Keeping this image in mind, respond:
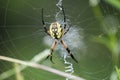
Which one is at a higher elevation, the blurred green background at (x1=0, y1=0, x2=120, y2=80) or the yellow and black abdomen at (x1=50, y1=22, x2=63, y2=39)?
the yellow and black abdomen at (x1=50, y1=22, x2=63, y2=39)

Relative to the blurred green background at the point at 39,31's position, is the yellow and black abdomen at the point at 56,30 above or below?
above

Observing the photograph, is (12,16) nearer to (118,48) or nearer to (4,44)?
(4,44)

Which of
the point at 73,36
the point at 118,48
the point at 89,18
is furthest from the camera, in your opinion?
the point at 89,18

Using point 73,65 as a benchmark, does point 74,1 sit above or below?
above

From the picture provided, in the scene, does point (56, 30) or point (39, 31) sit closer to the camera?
point (56, 30)

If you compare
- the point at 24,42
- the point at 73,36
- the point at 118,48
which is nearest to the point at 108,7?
the point at 73,36

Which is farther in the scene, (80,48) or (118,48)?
(80,48)

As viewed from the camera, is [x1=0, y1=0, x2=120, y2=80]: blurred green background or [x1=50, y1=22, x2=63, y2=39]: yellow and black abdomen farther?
[x1=0, y1=0, x2=120, y2=80]: blurred green background

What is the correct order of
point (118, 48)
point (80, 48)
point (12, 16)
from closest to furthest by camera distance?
point (118, 48)
point (80, 48)
point (12, 16)

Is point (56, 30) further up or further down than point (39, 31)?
further up

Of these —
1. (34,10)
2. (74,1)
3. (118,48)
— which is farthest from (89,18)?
(118,48)

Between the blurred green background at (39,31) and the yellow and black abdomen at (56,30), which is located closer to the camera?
the yellow and black abdomen at (56,30)
